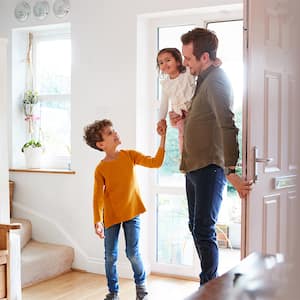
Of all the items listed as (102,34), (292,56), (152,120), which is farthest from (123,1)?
(292,56)

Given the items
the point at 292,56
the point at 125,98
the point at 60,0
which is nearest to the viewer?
the point at 292,56

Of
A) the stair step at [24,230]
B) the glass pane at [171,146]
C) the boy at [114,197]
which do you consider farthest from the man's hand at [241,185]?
the stair step at [24,230]

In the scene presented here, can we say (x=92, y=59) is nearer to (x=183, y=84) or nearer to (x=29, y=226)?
(x=29, y=226)

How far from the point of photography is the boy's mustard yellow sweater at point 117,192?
272 cm

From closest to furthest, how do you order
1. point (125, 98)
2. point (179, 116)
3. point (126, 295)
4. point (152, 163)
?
point (179, 116) < point (152, 163) < point (126, 295) < point (125, 98)

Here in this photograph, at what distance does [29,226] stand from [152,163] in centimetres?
184

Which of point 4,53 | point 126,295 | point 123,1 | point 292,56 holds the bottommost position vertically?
point 126,295

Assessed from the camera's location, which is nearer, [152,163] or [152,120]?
[152,163]

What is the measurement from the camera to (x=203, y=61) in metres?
1.87

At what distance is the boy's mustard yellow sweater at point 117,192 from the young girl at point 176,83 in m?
0.54

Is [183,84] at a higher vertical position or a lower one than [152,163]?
higher

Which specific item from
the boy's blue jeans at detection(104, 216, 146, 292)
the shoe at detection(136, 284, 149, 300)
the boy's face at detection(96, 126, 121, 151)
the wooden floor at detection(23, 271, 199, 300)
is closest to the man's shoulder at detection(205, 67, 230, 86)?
the boy's face at detection(96, 126, 121, 151)

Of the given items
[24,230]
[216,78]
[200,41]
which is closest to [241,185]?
[216,78]

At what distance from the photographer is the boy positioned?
2732 millimetres
